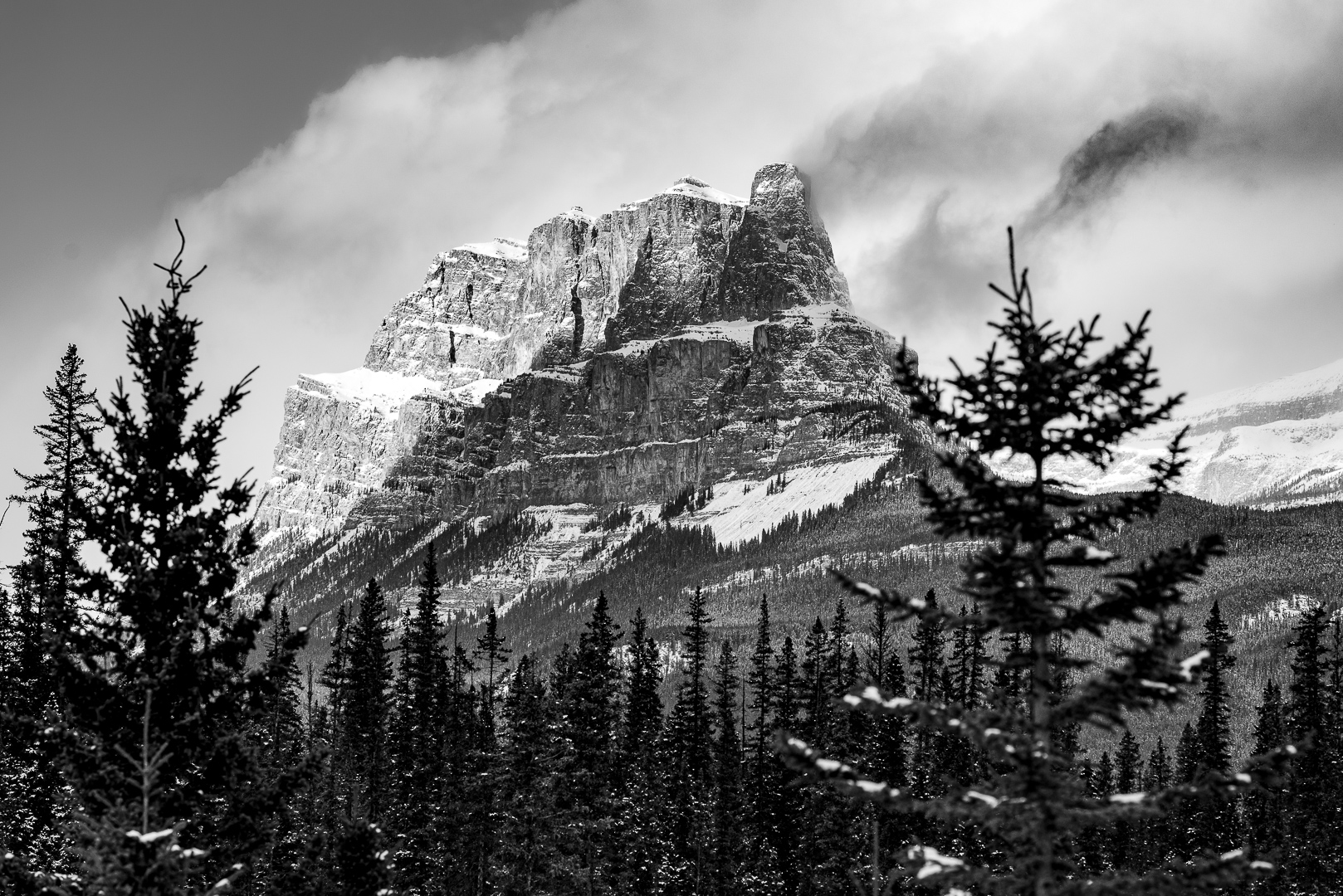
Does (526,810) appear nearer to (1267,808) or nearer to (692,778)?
(692,778)

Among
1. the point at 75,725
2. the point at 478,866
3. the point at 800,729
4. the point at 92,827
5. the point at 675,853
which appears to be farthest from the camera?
the point at 800,729

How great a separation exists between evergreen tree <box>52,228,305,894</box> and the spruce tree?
383 inches

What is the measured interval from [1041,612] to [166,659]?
12.6 m

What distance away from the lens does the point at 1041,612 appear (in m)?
13.2

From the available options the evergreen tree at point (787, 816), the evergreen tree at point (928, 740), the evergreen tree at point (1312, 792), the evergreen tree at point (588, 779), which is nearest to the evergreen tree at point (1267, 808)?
the evergreen tree at point (1312, 792)

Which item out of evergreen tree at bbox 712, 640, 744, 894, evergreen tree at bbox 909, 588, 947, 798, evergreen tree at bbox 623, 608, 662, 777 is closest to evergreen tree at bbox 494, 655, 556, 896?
evergreen tree at bbox 712, 640, 744, 894

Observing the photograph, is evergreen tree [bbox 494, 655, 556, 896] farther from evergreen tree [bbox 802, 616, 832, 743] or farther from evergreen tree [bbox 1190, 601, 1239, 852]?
evergreen tree [bbox 1190, 601, 1239, 852]

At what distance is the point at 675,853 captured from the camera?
5906 cm

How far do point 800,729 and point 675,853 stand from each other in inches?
444

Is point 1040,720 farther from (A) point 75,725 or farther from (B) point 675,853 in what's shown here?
(B) point 675,853

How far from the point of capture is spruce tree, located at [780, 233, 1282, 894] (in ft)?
42.1

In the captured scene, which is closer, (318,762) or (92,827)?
(92,827)

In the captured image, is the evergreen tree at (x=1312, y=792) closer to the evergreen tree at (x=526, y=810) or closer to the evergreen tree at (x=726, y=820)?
the evergreen tree at (x=726, y=820)

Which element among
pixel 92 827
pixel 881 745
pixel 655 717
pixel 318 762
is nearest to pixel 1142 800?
pixel 318 762
